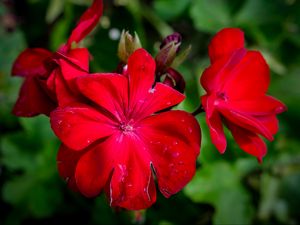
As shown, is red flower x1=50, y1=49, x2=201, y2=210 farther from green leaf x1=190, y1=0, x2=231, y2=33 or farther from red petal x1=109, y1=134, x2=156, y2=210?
green leaf x1=190, y1=0, x2=231, y2=33

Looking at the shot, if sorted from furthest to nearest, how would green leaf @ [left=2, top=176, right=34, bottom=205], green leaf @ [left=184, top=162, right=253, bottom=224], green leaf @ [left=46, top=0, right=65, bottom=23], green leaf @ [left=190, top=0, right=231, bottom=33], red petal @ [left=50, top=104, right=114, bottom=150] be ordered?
1. green leaf @ [left=46, top=0, right=65, bottom=23]
2. green leaf @ [left=190, top=0, right=231, bottom=33]
3. green leaf @ [left=2, top=176, right=34, bottom=205]
4. green leaf @ [left=184, top=162, right=253, bottom=224]
5. red petal @ [left=50, top=104, right=114, bottom=150]

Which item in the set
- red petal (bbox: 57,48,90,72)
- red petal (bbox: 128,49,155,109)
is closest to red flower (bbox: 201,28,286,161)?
red petal (bbox: 128,49,155,109)

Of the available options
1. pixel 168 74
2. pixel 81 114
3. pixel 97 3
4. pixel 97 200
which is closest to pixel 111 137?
pixel 81 114

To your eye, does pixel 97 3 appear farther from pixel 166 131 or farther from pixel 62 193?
pixel 62 193

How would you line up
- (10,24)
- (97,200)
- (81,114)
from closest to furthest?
(81,114) < (97,200) < (10,24)

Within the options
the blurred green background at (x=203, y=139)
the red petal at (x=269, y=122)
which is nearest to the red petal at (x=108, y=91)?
the red petal at (x=269, y=122)

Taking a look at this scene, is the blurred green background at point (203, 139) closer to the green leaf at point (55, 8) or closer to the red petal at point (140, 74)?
the green leaf at point (55, 8)

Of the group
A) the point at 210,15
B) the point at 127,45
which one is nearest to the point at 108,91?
the point at 127,45
